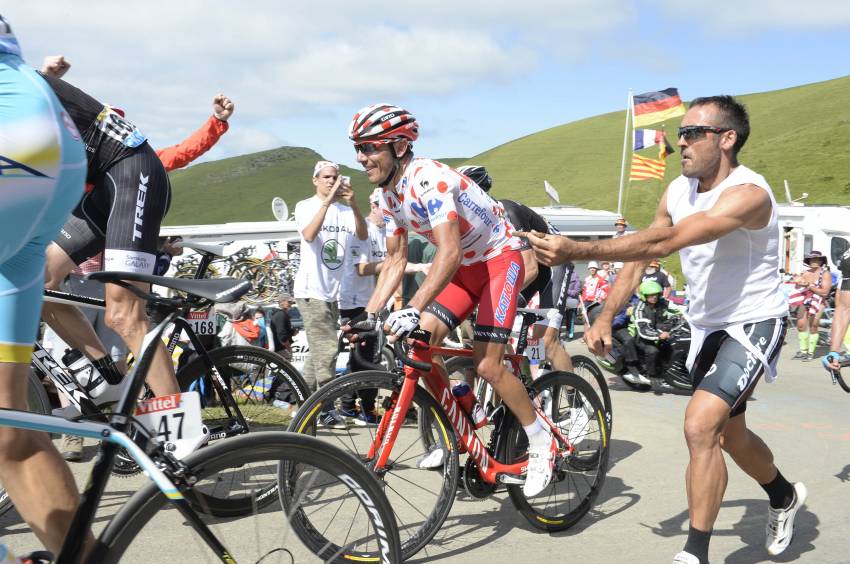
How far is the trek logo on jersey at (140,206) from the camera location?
4.18 m

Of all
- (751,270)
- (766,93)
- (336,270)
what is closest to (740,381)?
(751,270)

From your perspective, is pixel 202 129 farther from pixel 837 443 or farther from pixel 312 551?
pixel 837 443

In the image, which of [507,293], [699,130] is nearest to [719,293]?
[699,130]

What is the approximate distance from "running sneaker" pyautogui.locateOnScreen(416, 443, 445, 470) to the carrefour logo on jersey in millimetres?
1199

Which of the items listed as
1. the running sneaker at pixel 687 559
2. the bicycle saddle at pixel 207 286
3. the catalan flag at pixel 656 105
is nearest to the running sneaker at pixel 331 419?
the bicycle saddle at pixel 207 286

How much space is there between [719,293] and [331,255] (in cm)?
432

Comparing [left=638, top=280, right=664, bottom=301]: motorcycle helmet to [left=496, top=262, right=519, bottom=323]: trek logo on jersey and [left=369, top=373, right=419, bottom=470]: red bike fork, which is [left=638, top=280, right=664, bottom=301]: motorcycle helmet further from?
[left=369, top=373, right=419, bottom=470]: red bike fork

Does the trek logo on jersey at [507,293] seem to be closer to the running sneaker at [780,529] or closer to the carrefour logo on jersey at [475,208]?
the carrefour logo on jersey at [475,208]

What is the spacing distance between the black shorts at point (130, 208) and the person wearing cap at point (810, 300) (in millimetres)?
12818

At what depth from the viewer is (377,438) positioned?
4105 millimetres

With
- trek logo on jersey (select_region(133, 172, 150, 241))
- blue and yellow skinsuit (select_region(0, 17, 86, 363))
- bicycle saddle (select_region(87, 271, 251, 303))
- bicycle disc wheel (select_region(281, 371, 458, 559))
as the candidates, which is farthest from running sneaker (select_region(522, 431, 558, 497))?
blue and yellow skinsuit (select_region(0, 17, 86, 363))

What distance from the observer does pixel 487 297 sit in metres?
4.64

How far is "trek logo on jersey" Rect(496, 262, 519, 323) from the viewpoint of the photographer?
15.1 ft

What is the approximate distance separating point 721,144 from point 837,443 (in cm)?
420
